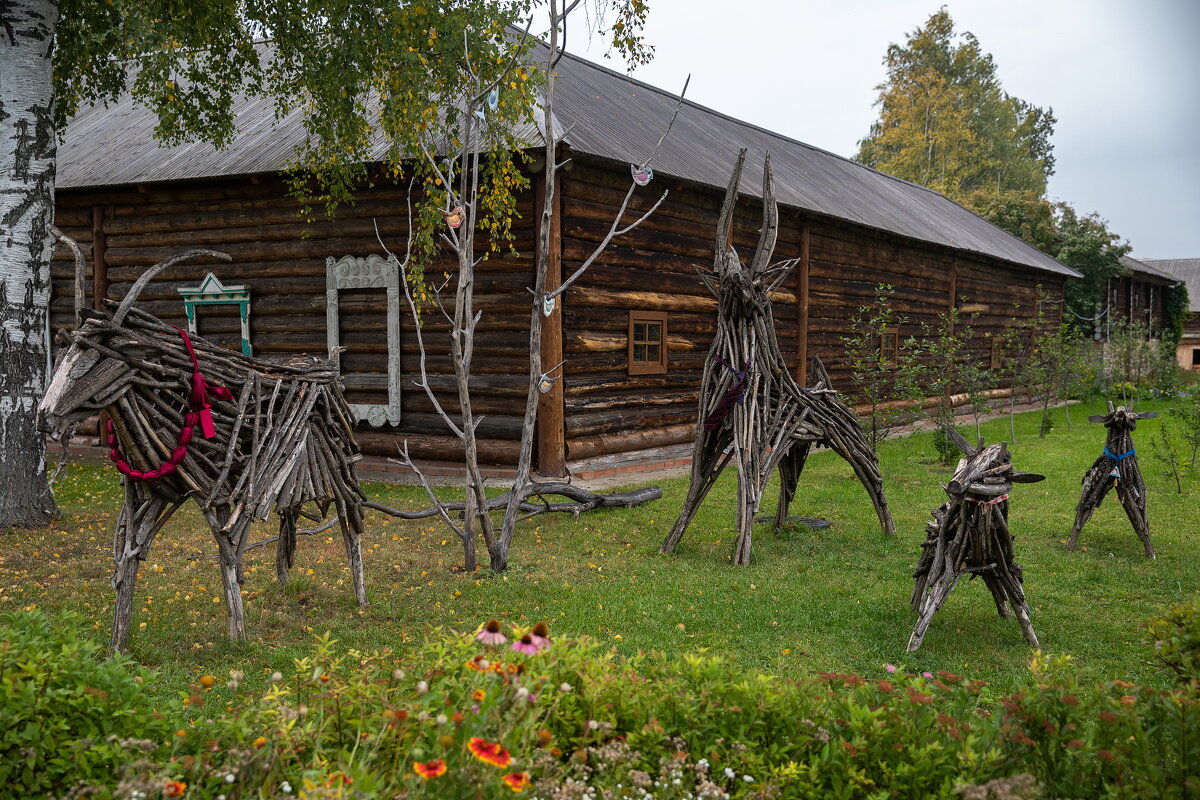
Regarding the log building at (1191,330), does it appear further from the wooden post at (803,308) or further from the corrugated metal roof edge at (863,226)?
the wooden post at (803,308)

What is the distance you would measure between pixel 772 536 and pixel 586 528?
1894 millimetres

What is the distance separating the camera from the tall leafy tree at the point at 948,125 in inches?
1527

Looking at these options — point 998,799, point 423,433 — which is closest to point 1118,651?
point 998,799

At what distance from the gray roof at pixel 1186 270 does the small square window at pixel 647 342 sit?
149 ft

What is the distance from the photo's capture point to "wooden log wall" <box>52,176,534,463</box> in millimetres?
11711

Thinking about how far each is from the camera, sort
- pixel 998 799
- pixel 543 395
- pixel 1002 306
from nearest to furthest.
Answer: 1. pixel 998 799
2. pixel 543 395
3. pixel 1002 306

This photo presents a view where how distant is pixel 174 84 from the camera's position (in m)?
10.2

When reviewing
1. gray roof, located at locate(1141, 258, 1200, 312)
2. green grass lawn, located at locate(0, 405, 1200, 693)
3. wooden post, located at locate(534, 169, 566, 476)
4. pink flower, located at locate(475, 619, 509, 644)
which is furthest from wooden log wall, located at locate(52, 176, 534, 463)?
gray roof, located at locate(1141, 258, 1200, 312)

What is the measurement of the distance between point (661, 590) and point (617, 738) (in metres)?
3.70

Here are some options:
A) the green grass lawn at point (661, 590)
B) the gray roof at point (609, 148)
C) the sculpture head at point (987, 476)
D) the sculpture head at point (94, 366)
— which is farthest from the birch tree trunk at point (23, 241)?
the sculpture head at point (987, 476)

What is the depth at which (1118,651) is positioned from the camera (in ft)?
17.4

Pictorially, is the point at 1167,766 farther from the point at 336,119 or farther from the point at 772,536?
the point at 336,119

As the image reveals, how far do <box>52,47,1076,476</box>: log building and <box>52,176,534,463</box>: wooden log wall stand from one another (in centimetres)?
3

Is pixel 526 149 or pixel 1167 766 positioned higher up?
pixel 526 149
